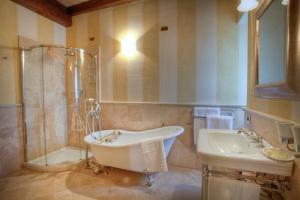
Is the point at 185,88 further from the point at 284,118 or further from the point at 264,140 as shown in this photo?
the point at 284,118

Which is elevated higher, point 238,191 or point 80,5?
point 80,5

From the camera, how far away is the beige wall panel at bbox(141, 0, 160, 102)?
257 centimetres

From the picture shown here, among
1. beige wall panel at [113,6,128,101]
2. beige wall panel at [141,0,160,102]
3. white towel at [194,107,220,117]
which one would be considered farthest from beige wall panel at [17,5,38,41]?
white towel at [194,107,220,117]

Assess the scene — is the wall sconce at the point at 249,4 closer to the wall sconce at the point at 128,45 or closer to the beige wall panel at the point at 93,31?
the wall sconce at the point at 128,45

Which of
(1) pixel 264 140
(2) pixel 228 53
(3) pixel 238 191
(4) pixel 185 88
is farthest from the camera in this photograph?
(4) pixel 185 88

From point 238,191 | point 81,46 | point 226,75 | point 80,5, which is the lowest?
point 238,191

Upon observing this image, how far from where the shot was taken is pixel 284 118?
1.01 meters

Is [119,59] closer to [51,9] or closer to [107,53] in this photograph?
[107,53]

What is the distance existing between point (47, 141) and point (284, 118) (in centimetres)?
336

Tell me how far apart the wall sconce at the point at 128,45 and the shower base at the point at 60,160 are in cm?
195

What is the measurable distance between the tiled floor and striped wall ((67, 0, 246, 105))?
117 cm

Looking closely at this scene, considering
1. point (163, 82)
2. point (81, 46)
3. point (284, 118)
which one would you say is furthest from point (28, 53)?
point (284, 118)

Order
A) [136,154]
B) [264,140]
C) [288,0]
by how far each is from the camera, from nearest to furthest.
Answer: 1. [288,0]
2. [264,140]
3. [136,154]

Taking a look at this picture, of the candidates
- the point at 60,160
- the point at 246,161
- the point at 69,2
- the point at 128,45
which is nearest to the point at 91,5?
the point at 69,2
